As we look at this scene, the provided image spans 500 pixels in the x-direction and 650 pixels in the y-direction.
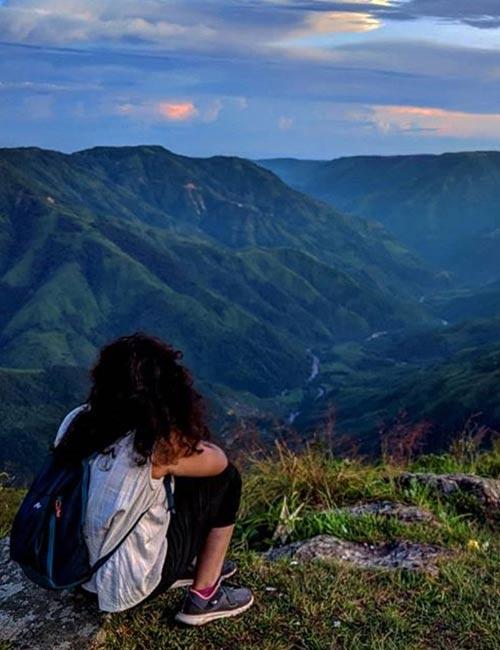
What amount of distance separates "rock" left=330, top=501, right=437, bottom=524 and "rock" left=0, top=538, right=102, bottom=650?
9.78 ft

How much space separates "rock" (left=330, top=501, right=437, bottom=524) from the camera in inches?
Answer: 278

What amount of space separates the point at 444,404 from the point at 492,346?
54.8m

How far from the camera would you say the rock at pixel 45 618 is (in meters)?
4.55

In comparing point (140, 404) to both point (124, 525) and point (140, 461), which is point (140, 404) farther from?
point (124, 525)

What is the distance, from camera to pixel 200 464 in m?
4.70

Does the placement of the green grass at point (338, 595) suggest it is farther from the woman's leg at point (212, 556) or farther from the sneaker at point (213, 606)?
the woman's leg at point (212, 556)

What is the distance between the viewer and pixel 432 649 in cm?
471

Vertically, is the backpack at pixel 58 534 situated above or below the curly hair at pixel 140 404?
below

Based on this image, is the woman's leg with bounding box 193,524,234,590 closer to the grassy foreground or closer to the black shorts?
the black shorts

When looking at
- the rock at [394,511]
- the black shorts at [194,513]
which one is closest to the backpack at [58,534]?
the black shorts at [194,513]

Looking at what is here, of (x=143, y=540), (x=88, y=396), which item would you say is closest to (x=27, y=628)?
(x=143, y=540)

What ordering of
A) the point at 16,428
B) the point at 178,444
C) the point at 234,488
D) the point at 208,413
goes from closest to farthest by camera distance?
the point at 178,444
the point at 208,413
the point at 234,488
the point at 16,428

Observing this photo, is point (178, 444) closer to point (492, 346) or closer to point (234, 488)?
point (234, 488)

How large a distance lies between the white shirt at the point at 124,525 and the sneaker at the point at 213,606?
375 millimetres
